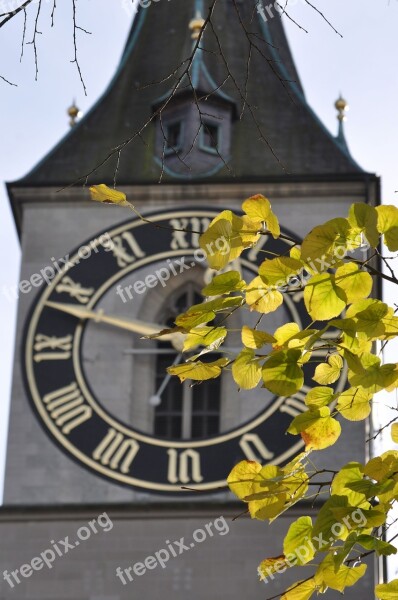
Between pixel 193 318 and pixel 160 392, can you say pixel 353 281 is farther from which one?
pixel 160 392

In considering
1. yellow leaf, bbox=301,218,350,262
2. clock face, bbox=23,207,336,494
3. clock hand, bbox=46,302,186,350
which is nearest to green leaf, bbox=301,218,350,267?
yellow leaf, bbox=301,218,350,262

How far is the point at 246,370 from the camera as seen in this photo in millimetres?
6117

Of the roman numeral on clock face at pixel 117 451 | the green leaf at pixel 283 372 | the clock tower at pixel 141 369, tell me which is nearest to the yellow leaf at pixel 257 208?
the green leaf at pixel 283 372

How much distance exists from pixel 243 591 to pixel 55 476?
79.4 inches

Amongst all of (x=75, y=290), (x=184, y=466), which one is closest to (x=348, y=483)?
(x=184, y=466)

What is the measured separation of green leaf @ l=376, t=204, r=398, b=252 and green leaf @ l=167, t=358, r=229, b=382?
0.66m

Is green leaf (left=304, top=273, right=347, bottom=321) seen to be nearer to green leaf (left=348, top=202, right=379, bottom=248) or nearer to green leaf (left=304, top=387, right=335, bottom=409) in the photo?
green leaf (left=348, top=202, right=379, bottom=248)

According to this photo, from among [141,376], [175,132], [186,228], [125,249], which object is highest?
[175,132]

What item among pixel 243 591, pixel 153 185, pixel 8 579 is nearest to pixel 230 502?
pixel 243 591

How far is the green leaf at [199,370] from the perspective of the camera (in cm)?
617

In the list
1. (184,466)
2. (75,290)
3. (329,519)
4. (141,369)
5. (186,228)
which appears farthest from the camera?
(186,228)

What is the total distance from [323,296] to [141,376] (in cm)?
1185

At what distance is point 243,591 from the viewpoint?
53.0 ft

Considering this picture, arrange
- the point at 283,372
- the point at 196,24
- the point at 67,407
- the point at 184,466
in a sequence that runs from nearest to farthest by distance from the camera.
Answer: the point at 283,372, the point at 184,466, the point at 67,407, the point at 196,24
